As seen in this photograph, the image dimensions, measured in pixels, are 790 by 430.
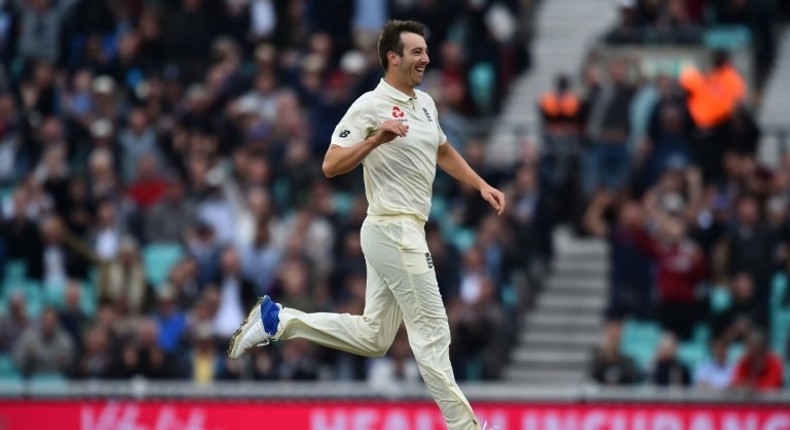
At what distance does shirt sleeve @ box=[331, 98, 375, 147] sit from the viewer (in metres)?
12.3

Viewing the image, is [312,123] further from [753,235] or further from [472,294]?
[753,235]

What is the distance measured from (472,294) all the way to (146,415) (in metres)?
4.15

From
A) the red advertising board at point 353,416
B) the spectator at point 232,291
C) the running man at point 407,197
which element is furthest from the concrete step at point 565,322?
the running man at point 407,197

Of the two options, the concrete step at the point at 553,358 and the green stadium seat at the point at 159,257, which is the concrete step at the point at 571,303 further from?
the green stadium seat at the point at 159,257

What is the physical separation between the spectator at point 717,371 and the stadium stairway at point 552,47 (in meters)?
4.67

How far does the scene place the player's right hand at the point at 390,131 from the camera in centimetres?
1177

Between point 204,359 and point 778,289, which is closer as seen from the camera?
point 204,359

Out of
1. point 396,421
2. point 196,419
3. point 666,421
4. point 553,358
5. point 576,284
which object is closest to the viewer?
point 666,421

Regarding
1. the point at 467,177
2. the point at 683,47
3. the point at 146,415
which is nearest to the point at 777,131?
the point at 683,47

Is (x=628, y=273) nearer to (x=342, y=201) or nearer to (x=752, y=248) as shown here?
(x=752, y=248)

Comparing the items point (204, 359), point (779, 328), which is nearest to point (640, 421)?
point (779, 328)

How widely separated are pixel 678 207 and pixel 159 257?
18.7ft

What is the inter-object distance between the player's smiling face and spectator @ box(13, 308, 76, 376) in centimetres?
925

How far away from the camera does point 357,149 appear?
12.0 meters
